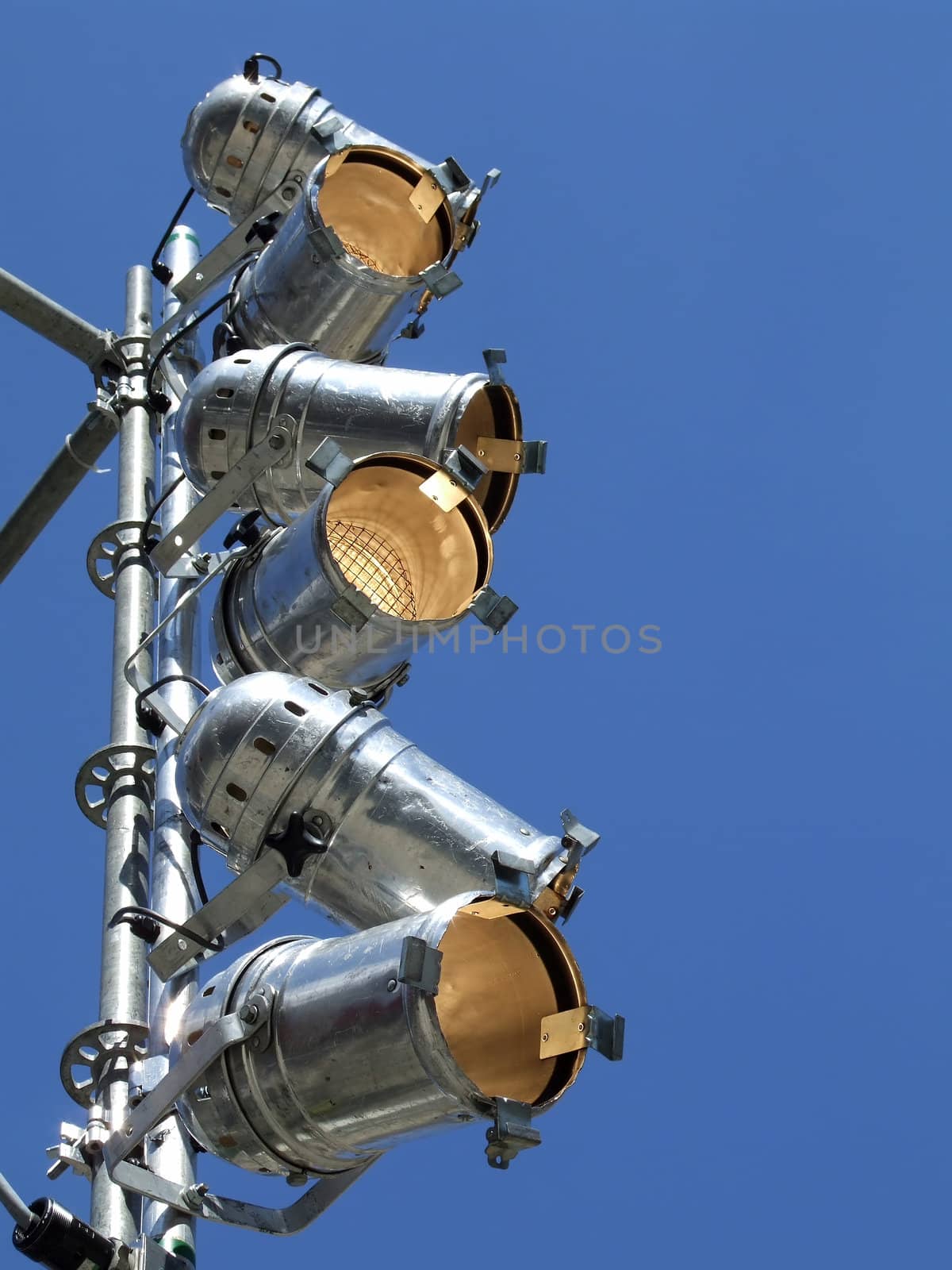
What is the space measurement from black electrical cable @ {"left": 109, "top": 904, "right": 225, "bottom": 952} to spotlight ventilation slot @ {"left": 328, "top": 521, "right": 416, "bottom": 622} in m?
1.07

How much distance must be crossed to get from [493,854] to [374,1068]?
20.4 inches

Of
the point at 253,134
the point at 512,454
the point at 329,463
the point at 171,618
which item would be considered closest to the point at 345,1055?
the point at 329,463

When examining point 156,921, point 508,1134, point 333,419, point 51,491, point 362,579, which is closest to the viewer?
point 508,1134

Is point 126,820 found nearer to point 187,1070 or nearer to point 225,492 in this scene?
point 225,492

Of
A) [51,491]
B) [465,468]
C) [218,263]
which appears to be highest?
[218,263]

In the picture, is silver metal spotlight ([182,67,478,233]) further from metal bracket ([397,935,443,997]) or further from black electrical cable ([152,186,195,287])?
metal bracket ([397,935,443,997])

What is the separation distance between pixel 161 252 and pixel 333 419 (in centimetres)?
286

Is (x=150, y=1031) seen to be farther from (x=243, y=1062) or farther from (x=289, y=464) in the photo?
(x=289, y=464)

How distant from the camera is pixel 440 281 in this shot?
19.0 feet

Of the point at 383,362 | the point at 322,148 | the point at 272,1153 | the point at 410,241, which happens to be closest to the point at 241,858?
the point at 272,1153

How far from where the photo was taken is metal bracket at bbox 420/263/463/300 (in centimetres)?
579

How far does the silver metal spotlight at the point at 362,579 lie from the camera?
441 centimetres

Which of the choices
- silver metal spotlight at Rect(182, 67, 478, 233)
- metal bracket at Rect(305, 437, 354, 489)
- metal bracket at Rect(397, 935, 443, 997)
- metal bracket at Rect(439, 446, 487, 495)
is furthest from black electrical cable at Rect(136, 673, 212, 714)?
silver metal spotlight at Rect(182, 67, 478, 233)

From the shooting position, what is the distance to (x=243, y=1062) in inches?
145
